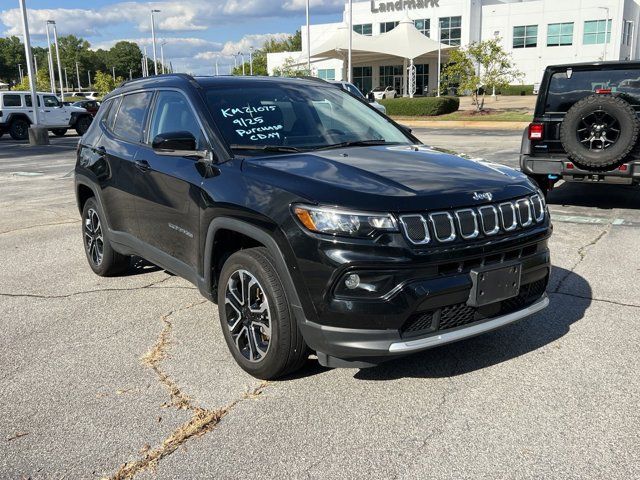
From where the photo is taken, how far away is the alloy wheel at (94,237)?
559cm

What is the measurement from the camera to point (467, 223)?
312 centimetres

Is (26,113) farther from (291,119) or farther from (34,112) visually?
(291,119)

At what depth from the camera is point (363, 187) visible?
3119mm

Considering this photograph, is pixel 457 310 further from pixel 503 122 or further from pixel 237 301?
pixel 503 122

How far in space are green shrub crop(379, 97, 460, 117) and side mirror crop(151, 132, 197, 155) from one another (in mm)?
29606

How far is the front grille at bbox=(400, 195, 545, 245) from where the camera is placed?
2.99 m

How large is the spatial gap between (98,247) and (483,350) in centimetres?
362

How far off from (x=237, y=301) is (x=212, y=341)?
0.67 meters

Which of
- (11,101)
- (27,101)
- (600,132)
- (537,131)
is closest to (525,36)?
(27,101)

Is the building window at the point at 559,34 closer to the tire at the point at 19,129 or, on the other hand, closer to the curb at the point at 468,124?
the curb at the point at 468,124

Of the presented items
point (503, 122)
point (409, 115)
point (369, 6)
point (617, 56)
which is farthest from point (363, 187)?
point (369, 6)

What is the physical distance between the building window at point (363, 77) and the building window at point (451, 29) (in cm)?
878

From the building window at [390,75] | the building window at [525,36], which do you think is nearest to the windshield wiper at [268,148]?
the building window at [390,75]

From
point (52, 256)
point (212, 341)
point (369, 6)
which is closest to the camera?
point (212, 341)
